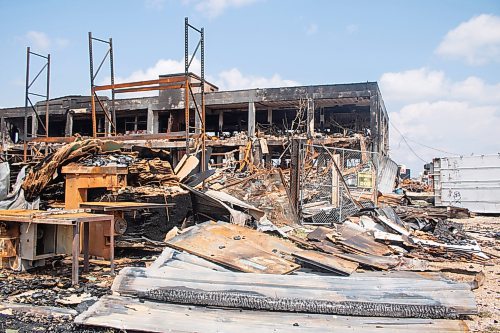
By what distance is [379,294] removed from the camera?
171 inches

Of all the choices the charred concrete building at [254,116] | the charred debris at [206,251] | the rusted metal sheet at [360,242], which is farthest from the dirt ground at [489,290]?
the charred concrete building at [254,116]

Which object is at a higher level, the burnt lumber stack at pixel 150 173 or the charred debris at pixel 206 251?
the burnt lumber stack at pixel 150 173

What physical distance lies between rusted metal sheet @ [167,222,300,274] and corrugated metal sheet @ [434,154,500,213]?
1254 cm

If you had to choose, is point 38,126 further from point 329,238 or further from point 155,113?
point 329,238

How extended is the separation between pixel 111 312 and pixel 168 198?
14.6ft

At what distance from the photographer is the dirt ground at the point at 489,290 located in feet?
13.8

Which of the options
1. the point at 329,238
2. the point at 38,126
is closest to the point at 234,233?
the point at 329,238

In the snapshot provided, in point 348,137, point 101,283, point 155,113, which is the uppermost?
point 155,113

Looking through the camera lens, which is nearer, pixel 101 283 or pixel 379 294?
pixel 379 294

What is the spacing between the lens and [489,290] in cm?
563

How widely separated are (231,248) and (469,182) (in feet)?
45.6

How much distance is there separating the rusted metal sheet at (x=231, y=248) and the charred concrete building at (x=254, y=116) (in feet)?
43.1

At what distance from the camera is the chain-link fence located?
37.6ft

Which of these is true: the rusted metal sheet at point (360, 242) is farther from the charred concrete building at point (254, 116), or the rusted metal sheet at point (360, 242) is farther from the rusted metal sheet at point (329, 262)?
the charred concrete building at point (254, 116)
